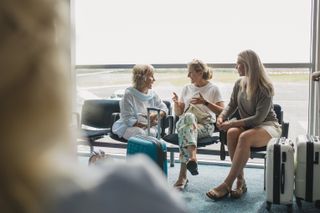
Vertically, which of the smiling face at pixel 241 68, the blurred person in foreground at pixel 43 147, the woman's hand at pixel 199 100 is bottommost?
the woman's hand at pixel 199 100

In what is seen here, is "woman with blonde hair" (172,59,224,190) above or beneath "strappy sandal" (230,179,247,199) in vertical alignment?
above

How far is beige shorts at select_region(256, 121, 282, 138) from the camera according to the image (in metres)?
3.53

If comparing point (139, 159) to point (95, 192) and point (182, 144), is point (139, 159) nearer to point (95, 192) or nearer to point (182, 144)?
point (95, 192)

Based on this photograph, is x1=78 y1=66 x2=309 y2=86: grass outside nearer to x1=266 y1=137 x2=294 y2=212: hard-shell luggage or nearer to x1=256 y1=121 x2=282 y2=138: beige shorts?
x1=256 y1=121 x2=282 y2=138: beige shorts

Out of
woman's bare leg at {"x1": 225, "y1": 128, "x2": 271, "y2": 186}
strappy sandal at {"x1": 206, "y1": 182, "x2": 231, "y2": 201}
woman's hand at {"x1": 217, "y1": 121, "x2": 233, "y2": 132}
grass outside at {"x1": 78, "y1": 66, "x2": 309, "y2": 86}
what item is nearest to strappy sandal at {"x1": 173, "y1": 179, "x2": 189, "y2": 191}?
strappy sandal at {"x1": 206, "y1": 182, "x2": 231, "y2": 201}

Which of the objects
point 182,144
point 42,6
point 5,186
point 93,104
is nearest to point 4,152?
point 5,186

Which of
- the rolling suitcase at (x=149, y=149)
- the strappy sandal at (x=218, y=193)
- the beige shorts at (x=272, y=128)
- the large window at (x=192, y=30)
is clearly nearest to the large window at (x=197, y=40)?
the large window at (x=192, y=30)

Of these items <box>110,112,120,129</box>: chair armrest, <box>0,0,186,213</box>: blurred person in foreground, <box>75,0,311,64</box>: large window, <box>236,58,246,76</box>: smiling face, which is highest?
<box>75,0,311,64</box>: large window

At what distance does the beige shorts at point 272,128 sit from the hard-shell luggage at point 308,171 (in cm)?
38

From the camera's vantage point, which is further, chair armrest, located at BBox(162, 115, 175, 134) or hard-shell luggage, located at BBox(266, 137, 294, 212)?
chair armrest, located at BBox(162, 115, 175, 134)

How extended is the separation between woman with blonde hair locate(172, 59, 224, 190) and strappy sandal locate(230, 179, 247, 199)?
1.22 ft

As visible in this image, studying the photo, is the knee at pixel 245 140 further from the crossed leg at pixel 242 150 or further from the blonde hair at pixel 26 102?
the blonde hair at pixel 26 102

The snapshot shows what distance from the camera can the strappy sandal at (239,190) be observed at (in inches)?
137

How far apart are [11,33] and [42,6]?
0.05 metres
